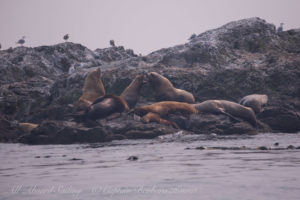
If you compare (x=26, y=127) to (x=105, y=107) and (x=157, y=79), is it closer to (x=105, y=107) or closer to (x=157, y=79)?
(x=105, y=107)

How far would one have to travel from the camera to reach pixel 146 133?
12.5 metres

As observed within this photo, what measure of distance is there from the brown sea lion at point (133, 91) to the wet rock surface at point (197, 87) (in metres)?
0.28

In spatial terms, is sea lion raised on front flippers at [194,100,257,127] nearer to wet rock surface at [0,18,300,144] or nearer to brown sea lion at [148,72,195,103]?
wet rock surface at [0,18,300,144]

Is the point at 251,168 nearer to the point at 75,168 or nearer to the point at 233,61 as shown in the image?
the point at 75,168

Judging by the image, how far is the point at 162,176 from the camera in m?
5.42

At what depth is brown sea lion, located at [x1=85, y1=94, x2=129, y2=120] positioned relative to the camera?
14.2 m

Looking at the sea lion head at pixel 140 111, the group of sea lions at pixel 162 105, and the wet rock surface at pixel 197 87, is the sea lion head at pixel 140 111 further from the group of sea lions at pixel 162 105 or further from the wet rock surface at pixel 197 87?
the wet rock surface at pixel 197 87

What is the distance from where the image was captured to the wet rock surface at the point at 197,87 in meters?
13.0

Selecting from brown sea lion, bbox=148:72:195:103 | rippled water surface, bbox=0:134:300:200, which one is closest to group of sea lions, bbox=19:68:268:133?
brown sea lion, bbox=148:72:195:103

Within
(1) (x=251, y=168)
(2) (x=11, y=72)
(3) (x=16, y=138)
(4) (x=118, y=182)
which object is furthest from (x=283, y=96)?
(2) (x=11, y=72)

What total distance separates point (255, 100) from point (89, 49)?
675 inches

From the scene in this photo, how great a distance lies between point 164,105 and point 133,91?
2.62 meters

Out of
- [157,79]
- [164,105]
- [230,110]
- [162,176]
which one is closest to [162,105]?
[164,105]

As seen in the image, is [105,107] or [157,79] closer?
[105,107]
